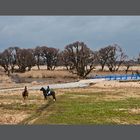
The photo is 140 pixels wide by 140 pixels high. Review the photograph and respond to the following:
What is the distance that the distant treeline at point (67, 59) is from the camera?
82.4 m

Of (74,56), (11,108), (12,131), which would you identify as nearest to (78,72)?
(74,56)

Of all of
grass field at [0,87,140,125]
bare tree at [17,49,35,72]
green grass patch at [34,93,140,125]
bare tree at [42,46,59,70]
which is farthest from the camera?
bare tree at [42,46,59,70]

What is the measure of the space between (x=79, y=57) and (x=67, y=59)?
3460 millimetres

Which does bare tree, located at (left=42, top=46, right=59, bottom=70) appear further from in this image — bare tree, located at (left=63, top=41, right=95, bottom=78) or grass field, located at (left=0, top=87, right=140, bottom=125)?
grass field, located at (left=0, top=87, right=140, bottom=125)

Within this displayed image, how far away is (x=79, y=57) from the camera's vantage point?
8244 cm

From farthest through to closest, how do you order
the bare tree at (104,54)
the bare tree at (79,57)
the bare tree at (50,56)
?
the bare tree at (50,56)
the bare tree at (104,54)
the bare tree at (79,57)

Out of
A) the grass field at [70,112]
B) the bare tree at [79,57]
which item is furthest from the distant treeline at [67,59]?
the grass field at [70,112]

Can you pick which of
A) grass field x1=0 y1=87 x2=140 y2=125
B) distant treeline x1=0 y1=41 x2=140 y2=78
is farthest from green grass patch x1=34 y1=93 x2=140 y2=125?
distant treeline x1=0 y1=41 x2=140 y2=78

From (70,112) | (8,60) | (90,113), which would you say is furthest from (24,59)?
(90,113)

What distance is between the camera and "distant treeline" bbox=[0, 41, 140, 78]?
82.4m

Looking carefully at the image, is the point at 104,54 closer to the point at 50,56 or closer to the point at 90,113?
the point at 50,56

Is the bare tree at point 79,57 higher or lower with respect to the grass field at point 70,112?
higher

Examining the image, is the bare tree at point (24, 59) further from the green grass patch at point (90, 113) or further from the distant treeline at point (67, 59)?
the green grass patch at point (90, 113)

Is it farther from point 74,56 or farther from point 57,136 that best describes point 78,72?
point 57,136
